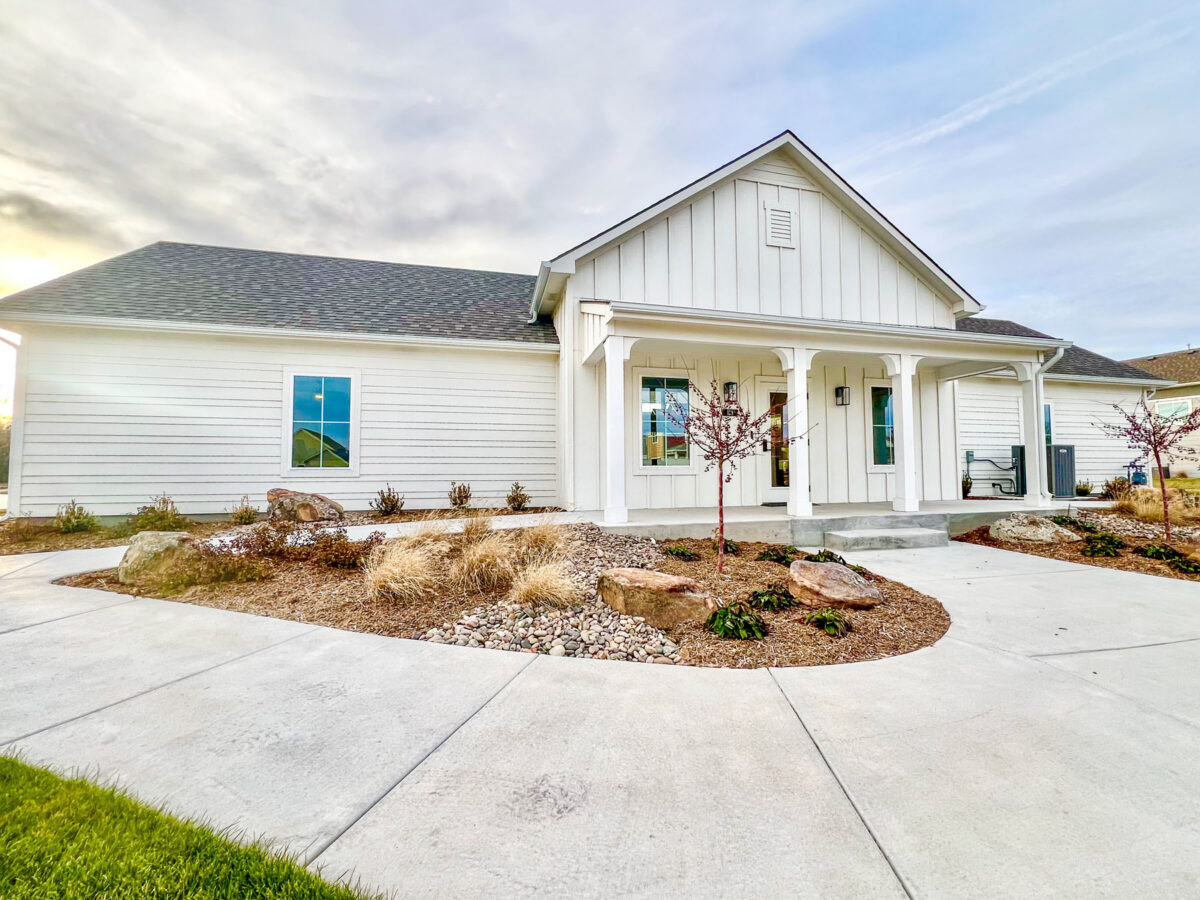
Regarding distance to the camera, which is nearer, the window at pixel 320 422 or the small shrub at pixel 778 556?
the small shrub at pixel 778 556

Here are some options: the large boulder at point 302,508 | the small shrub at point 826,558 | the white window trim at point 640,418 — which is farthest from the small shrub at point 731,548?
the large boulder at point 302,508

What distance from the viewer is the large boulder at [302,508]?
24.3 ft

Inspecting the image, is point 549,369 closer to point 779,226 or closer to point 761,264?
point 761,264

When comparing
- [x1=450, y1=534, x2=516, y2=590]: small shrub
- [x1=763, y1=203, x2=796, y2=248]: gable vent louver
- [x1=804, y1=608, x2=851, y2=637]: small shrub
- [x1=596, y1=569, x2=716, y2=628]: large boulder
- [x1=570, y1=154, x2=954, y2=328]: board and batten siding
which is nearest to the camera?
[x1=804, y1=608, x2=851, y2=637]: small shrub

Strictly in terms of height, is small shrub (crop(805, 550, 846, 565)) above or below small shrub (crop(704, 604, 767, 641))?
above

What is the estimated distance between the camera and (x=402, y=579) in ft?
13.5

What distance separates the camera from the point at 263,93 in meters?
8.05

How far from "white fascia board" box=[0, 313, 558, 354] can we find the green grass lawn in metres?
8.01

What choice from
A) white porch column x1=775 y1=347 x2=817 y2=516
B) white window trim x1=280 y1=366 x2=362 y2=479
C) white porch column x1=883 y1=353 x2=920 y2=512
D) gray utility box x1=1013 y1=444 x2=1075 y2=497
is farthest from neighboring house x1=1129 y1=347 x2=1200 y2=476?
white window trim x1=280 y1=366 x2=362 y2=479

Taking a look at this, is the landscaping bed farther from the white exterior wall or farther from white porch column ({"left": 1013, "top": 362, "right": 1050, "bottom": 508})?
the white exterior wall

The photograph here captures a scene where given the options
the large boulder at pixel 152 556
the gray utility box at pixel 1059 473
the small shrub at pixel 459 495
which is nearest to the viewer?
the large boulder at pixel 152 556

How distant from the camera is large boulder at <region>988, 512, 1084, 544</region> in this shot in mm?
7051

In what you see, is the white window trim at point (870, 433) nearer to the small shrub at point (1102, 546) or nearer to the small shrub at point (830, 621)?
the small shrub at point (1102, 546)

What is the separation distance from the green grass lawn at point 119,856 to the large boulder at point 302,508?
6.09 meters
